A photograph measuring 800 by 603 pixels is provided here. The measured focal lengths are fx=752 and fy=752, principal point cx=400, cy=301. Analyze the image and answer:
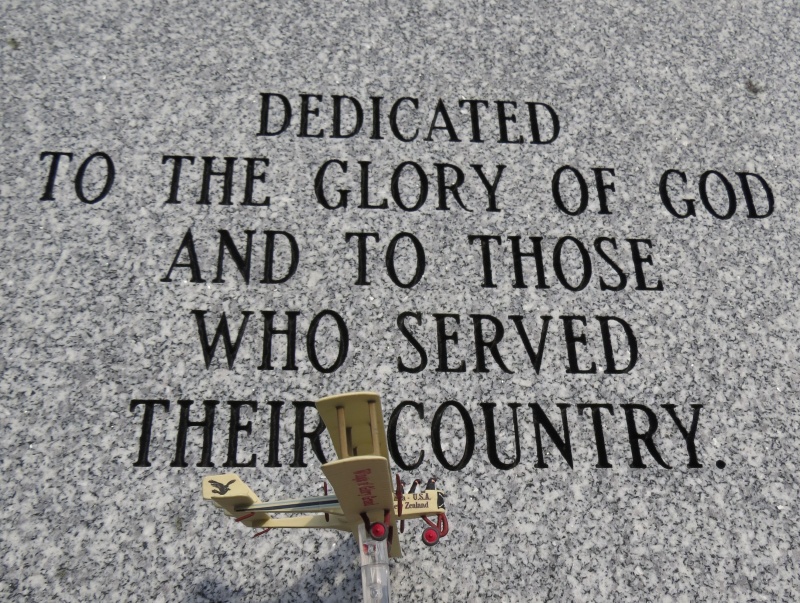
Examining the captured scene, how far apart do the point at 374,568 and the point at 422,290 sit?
2.96 ft

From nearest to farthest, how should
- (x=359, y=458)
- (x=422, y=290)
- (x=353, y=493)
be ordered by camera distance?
(x=359, y=458) → (x=353, y=493) → (x=422, y=290)

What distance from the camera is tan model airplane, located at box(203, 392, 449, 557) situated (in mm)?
1330

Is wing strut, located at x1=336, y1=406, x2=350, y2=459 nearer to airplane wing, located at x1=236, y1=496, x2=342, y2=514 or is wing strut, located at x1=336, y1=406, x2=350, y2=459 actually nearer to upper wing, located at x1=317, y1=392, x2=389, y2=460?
upper wing, located at x1=317, y1=392, x2=389, y2=460

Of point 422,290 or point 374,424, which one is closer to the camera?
point 374,424

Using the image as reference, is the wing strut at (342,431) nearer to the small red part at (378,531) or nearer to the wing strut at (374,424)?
the wing strut at (374,424)

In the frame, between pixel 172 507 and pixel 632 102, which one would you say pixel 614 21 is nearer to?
pixel 632 102

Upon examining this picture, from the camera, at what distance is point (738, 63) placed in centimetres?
270

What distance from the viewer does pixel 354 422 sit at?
4.56 ft

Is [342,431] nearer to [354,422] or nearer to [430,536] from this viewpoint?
[354,422]

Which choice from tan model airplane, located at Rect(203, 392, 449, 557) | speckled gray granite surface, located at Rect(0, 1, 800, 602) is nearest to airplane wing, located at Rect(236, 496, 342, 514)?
tan model airplane, located at Rect(203, 392, 449, 557)

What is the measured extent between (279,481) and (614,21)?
2.00m

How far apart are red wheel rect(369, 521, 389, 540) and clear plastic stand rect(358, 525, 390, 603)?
0.02 metres

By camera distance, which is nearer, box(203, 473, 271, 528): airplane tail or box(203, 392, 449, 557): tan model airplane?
box(203, 392, 449, 557): tan model airplane

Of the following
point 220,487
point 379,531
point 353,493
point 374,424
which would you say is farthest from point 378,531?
point 220,487
